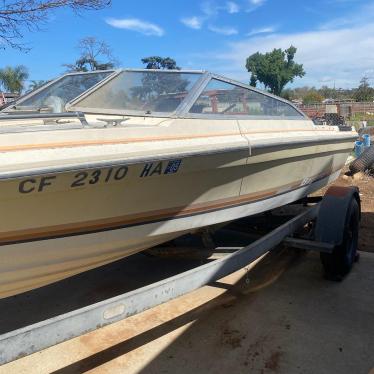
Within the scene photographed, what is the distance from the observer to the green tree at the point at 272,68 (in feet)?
219

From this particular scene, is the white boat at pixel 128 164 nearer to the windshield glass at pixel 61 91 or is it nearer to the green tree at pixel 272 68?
the windshield glass at pixel 61 91

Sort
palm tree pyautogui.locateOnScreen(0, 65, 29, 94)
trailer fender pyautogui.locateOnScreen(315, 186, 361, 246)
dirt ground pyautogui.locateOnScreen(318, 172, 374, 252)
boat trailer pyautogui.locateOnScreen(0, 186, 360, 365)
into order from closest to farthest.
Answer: boat trailer pyautogui.locateOnScreen(0, 186, 360, 365)
trailer fender pyautogui.locateOnScreen(315, 186, 361, 246)
dirt ground pyautogui.locateOnScreen(318, 172, 374, 252)
palm tree pyautogui.locateOnScreen(0, 65, 29, 94)

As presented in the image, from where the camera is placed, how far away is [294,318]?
3.28m

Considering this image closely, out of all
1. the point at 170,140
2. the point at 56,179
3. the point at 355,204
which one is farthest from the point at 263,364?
the point at 355,204

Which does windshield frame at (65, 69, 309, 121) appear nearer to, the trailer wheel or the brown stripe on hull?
the brown stripe on hull

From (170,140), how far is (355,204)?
2.31 meters

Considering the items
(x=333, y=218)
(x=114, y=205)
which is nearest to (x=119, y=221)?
(x=114, y=205)

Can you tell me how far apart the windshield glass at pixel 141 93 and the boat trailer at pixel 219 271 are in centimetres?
120

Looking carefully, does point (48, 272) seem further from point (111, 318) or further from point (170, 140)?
point (170, 140)

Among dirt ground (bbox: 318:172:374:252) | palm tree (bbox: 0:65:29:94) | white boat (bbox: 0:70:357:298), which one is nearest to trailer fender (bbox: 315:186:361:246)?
white boat (bbox: 0:70:357:298)

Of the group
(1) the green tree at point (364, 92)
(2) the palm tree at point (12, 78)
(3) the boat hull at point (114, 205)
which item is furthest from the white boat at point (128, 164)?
(1) the green tree at point (364, 92)

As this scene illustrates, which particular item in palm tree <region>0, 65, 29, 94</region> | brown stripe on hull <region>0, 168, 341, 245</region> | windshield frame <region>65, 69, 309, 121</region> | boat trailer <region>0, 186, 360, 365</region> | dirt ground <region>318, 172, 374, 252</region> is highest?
palm tree <region>0, 65, 29, 94</region>

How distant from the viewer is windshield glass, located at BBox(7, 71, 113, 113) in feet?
11.2

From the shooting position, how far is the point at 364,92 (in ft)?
188
